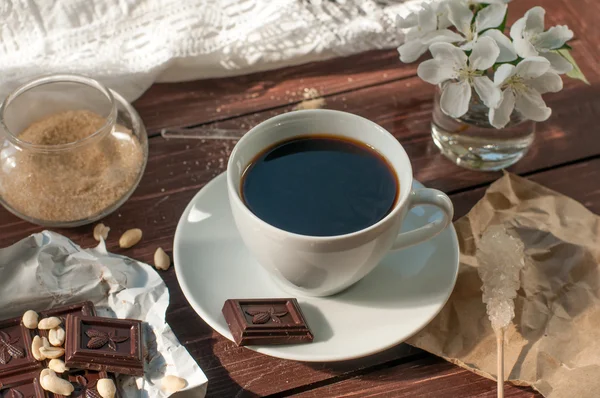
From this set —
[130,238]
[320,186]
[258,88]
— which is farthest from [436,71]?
[130,238]

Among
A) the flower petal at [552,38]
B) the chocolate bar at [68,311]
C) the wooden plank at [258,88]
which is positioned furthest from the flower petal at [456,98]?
the chocolate bar at [68,311]

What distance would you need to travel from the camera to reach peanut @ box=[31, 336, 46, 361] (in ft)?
2.63

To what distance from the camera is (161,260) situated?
3.08 feet

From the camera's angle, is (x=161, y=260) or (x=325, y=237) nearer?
(x=325, y=237)

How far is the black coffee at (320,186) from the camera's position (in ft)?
2.68

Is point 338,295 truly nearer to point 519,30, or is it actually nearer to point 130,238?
point 130,238

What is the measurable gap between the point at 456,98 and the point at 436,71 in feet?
0.15

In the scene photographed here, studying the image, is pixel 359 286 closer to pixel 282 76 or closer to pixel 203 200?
pixel 203 200

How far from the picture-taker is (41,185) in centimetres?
97

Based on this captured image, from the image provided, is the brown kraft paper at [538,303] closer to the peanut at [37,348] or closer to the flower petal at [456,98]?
the flower petal at [456,98]

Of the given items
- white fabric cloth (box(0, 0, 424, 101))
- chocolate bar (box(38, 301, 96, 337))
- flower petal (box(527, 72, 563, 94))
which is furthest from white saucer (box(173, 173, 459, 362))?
white fabric cloth (box(0, 0, 424, 101))

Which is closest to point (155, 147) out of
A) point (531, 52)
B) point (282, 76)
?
point (282, 76)

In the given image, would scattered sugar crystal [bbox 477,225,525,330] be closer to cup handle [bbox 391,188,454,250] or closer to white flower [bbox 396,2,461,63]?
cup handle [bbox 391,188,454,250]

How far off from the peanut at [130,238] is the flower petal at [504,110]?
0.50 metres
